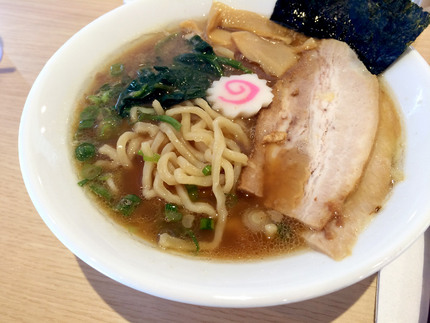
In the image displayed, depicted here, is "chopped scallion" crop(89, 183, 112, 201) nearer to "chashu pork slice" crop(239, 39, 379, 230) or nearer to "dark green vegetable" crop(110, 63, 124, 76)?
"chashu pork slice" crop(239, 39, 379, 230)

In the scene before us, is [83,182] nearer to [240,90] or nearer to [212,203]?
[212,203]

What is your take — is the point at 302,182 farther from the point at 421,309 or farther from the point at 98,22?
the point at 98,22

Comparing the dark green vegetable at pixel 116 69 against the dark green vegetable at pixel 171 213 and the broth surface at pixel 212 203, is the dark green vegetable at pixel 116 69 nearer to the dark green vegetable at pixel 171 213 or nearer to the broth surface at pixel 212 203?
the broth surface at pixel 212 203

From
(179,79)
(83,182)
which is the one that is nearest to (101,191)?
(83,182)

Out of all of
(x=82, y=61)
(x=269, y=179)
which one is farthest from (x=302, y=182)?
(x=82, y=61)

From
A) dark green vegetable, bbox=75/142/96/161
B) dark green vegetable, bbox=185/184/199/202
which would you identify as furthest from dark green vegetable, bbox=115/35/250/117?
dark green vegetable, bbox=185/184/199/202

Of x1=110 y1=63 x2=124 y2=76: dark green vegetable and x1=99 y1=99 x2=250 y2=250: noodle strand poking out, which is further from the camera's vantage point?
x1=110 y1=63 x2=124 y2=76: dark green vegetable
